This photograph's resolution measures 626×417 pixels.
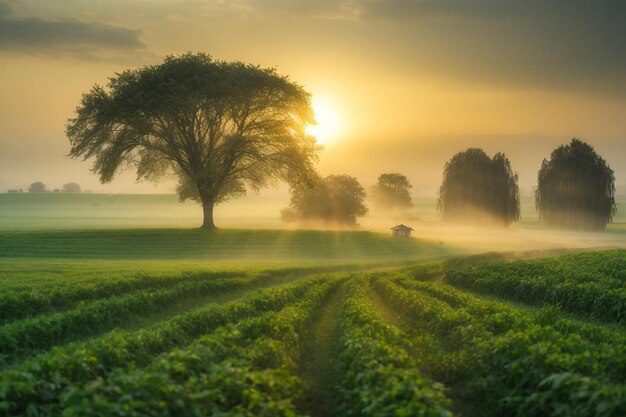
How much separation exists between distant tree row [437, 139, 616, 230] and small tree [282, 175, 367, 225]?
14993mm

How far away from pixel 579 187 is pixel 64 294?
285 feet

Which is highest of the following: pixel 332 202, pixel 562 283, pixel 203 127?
pixel 203 127

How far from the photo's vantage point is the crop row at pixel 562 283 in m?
24.3

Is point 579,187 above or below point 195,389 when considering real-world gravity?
above

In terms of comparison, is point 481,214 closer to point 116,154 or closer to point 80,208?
point 116,154

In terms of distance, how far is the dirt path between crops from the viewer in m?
13.5

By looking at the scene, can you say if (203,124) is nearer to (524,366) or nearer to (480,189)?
(480,189)

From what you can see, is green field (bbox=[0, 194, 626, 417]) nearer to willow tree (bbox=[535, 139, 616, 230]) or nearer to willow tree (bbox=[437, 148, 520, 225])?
willow tree (bbox=[437, 148, 520, 225])

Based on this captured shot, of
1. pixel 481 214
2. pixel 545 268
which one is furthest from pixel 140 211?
pixel 545 268

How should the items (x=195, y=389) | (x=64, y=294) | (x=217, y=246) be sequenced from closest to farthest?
(x=195, y=389) → (x=64, y=294) → (x=217, y=246)

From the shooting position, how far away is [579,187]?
94562 millimetres

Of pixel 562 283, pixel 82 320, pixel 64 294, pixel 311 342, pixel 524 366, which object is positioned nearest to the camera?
pixel 524 366

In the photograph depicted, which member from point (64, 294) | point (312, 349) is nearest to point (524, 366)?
point (312, 349)

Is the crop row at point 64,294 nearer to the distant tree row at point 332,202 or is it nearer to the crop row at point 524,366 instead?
the crop row at point 524,366
